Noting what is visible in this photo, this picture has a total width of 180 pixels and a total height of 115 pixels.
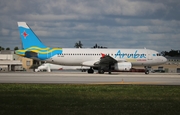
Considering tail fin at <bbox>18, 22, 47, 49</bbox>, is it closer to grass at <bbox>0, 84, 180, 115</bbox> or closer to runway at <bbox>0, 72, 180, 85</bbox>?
runway at <bbox>0, 72, 180, 85</bbox>

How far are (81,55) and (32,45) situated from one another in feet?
24.6

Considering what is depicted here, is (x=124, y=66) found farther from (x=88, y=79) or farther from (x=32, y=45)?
(x=88, y=79)

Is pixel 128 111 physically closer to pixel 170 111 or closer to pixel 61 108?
pixel 170 111

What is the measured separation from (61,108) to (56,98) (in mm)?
3303

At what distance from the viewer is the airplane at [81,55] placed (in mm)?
49969

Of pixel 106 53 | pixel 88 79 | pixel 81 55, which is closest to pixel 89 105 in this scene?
pixel 88 79

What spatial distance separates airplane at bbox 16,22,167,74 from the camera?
50.0m

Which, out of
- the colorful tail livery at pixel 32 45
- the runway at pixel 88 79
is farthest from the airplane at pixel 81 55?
the runway at pixel 88 79

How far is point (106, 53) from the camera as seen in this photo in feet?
172

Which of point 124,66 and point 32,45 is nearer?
point 124,66

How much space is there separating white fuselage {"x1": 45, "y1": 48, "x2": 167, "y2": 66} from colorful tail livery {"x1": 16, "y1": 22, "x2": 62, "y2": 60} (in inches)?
40.2

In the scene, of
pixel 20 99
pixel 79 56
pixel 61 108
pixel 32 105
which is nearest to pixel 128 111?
pixel 61 108

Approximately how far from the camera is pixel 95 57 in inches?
2053

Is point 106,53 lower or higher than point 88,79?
higher
